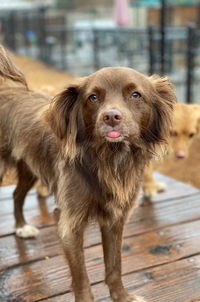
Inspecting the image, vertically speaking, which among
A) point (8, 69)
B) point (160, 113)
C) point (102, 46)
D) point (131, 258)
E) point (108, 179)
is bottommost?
point (102, 46)

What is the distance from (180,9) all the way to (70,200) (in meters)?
21.8

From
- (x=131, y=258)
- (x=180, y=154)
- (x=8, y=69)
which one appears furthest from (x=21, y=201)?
(x=180, y=154)

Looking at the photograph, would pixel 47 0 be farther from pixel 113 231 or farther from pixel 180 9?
pixel 113 231

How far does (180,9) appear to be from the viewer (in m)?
22.3

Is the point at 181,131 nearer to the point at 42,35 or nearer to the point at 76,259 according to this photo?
the point at 76,259

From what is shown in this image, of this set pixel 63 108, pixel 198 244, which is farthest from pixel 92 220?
pixel 198 244

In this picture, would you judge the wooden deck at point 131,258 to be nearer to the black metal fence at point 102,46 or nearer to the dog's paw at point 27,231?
the dog's paw at point 27,231

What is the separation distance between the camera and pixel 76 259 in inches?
95.7

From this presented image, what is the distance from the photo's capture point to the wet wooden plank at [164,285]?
262cm

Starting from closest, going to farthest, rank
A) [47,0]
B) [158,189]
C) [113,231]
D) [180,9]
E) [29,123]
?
[113,231] < [29,123] < [158,189] < [180,9] < [47,0]

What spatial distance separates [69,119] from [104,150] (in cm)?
25

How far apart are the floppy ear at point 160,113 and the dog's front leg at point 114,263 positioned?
0.59 metres

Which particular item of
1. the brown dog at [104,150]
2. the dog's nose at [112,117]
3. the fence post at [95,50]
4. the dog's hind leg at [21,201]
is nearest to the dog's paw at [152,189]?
the dog's hind leg at [21,201]

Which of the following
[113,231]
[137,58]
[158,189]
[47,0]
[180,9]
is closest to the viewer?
[113,231]
